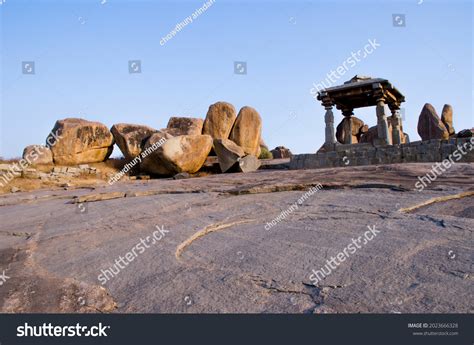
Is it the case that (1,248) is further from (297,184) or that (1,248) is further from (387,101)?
(387,101)

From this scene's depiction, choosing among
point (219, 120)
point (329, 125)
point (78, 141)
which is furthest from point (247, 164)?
point (78, 141)

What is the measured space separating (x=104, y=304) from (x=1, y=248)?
2051 mm

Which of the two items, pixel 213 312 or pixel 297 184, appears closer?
pixel 213 312

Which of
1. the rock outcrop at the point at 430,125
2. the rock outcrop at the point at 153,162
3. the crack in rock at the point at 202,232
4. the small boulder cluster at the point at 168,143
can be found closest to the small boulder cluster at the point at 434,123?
the rock outcrop at the point at 430,125

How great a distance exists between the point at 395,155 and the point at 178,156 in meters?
6.40

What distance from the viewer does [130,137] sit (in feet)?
44.7

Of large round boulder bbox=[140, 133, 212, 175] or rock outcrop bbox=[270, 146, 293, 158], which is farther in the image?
rock outcrop bbox=[270, 146, 293, 158]

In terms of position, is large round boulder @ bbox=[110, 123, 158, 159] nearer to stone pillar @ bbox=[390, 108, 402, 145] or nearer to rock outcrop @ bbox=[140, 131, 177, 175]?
rock outcrop @ bbox=[140, 131, 177, 175]

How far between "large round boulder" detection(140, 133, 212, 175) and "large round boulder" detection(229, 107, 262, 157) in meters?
2.87

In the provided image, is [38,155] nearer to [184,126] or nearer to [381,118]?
[184,126]

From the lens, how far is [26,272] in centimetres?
262

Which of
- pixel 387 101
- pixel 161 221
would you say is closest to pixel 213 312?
pixel 161 221

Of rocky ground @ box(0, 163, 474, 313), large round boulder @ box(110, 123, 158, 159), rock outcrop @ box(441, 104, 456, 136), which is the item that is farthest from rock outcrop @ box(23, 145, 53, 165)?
rock outcrop @ box(441, 104, 456, 136)

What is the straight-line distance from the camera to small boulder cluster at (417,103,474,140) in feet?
77.5
